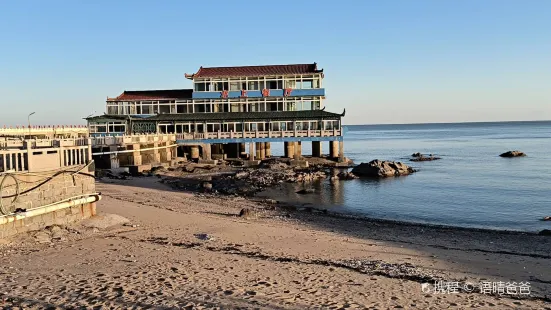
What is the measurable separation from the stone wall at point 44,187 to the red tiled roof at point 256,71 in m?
37.9

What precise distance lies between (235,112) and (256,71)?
206 inches

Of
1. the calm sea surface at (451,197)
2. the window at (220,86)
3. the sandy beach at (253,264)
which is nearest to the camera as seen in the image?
the sandy beach at (253,264)

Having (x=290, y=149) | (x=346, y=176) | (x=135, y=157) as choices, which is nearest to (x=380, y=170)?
(x=346, y=176)

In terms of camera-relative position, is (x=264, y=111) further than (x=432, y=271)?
Yes

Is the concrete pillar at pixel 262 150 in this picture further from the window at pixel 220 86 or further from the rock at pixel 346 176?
the rock at pixel 346 176

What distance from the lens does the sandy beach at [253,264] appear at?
28.7 feet

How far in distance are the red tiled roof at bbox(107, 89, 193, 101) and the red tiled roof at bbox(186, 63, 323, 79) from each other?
7.30ft

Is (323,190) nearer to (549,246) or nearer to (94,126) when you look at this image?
(549,246)

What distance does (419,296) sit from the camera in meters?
9.30

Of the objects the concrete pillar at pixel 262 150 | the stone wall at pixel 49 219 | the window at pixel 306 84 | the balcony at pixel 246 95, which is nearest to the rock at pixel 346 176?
the concrete pillar at pixel 262 150

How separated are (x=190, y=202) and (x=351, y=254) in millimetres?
11615

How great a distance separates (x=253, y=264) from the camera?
37.4 feet

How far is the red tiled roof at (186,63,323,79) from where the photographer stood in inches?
2055

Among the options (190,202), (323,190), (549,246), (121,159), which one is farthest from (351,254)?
(121,159)
